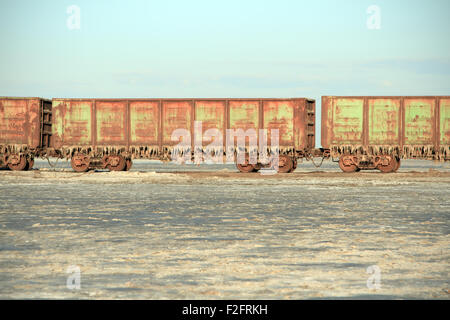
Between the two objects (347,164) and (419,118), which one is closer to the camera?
(419,118)

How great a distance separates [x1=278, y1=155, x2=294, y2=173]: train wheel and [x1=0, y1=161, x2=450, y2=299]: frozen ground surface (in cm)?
904

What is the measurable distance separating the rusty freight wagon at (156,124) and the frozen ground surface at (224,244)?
29.9ft

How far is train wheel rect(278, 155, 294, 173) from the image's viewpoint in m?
25.7

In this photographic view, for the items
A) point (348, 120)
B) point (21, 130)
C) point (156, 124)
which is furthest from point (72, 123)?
point (348, 120)

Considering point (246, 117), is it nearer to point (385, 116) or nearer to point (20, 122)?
point (385, 116)

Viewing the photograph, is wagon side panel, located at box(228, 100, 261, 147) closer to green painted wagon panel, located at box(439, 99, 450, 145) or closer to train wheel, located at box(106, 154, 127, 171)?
train wheel, located at box(106, 154, 127, 171)

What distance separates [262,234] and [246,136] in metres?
16.6

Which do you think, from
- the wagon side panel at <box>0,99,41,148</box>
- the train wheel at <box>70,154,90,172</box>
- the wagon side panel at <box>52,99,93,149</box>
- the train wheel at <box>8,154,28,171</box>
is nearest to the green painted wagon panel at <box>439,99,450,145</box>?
the wagon side panel at <box>52,99,93,149</box>

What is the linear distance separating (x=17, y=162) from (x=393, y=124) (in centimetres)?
1734

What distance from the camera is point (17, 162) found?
27.2 meters

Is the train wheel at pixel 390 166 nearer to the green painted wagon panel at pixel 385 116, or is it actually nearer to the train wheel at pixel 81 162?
the green painted wagon panel at pixel 385 116

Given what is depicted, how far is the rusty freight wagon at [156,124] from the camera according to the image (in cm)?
2538
